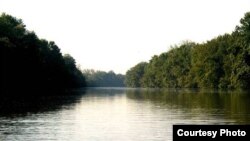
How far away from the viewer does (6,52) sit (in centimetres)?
9612

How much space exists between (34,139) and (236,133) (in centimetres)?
1480

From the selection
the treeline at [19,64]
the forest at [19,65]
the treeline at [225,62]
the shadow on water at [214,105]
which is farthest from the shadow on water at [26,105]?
the treeline at [225,62]

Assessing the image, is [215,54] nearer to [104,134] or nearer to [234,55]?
[234,55]

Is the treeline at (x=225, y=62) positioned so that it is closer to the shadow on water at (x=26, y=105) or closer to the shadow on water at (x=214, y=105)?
the shadow on water at (x=214, y=105)

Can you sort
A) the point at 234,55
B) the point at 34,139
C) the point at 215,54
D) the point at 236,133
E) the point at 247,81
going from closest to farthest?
the point at 236,133 < the point at 34,139 < the point at 247,81 < the point at 234,55 < the point at 215,54

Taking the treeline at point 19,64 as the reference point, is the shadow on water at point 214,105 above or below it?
below

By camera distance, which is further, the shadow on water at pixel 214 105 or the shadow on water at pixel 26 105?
the shadow on water at pixel 26 105

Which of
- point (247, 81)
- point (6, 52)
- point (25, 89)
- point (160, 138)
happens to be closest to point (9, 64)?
point (6, 52)

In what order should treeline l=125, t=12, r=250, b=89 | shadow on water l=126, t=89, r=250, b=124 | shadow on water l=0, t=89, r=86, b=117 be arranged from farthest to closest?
treeline l=125, t=12, r=250, b=89 < shadow on water l=0, t=89, r=86, b=117 < shadow on water l=126, t=89, r=250, b=124

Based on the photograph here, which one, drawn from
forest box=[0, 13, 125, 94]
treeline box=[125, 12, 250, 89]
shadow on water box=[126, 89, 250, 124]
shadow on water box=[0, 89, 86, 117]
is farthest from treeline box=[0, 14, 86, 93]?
treeline box=[125, 12, 250, 89]

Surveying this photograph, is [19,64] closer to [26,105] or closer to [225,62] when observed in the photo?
[26,105]

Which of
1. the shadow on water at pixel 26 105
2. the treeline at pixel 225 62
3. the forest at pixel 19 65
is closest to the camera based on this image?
the shadow on water at pixel 26 105

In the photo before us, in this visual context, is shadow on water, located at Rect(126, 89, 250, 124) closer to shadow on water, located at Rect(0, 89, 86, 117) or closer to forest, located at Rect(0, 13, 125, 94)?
shadow on water, located at Rect(0, 89, 86, 117)

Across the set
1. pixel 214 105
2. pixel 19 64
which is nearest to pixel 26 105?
pixel 214 105
